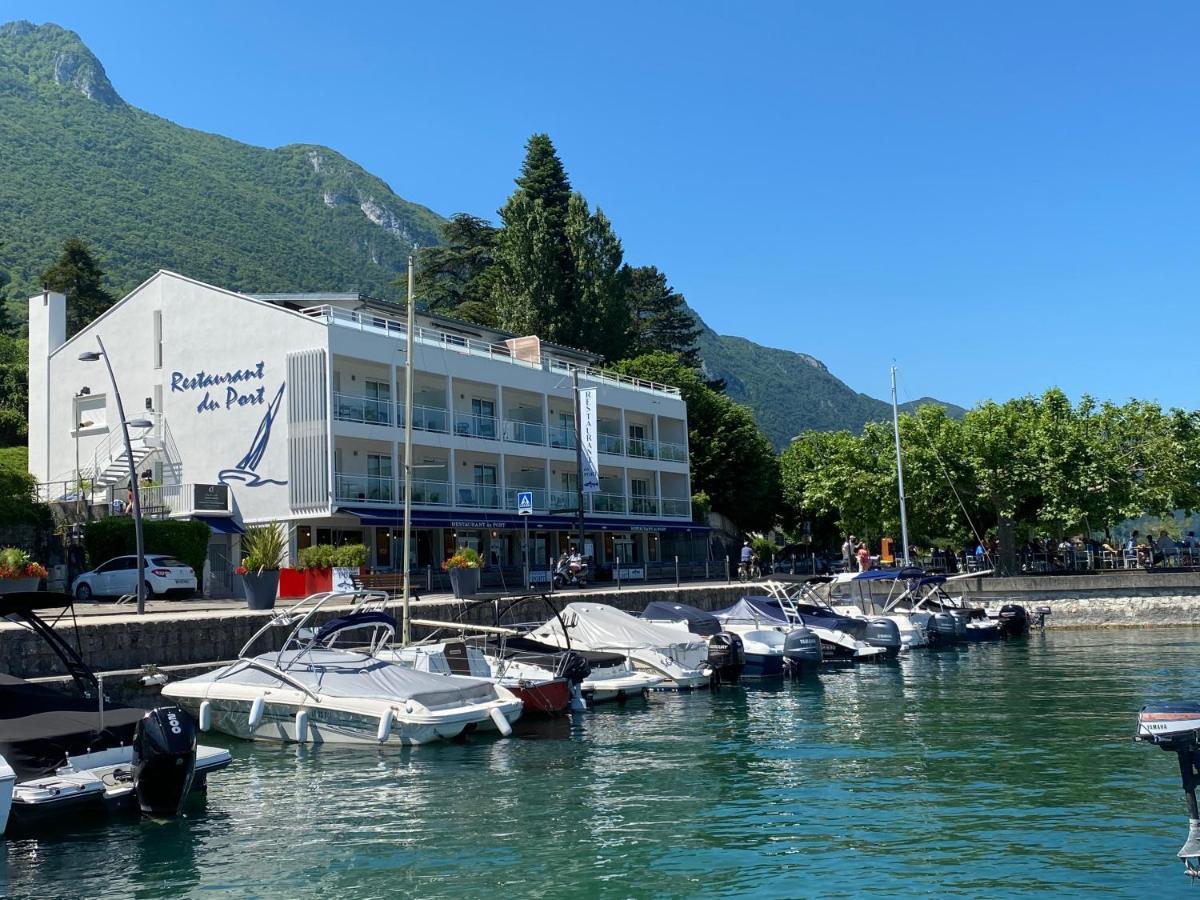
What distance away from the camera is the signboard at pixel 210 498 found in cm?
4303

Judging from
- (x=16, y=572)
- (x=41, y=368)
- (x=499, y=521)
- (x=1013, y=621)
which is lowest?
(x=1013, y=621)

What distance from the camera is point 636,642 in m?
26.6

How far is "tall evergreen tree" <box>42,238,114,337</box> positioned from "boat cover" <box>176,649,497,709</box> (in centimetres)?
7122

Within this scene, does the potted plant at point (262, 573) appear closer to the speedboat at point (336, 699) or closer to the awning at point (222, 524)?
the speedboat at point (336, 699)

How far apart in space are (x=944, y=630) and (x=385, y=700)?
24.6 meters

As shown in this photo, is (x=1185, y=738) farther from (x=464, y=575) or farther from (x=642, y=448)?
(x=642, y=448)

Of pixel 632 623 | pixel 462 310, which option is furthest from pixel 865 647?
pixel 462 310

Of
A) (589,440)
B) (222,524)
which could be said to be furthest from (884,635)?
(222,524)

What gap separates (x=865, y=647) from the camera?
3300 centimetres

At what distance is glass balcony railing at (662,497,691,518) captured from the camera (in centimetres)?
5956

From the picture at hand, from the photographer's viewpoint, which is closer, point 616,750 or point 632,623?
point 616,750

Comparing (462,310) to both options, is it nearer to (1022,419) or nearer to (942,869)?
(1022,419)

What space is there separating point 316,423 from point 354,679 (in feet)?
80.2

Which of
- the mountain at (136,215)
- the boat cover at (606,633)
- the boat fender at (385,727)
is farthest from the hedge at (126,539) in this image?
the mountain at (136,215)
